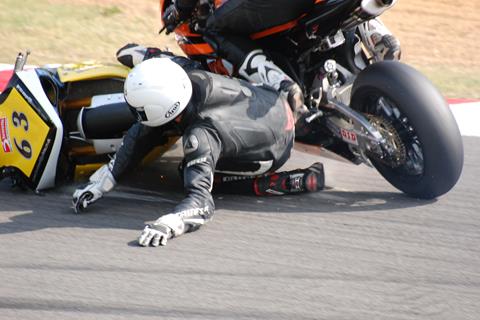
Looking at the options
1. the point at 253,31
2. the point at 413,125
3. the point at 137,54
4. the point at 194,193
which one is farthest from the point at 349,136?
the point at 137,54

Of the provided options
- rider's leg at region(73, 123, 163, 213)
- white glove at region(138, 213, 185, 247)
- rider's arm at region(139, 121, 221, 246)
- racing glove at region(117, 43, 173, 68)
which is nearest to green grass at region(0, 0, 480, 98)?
racing glove at region(117, 43, 173, 68)

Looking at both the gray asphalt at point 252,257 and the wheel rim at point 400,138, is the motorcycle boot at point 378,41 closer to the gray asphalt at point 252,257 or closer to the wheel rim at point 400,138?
the wheel rim at point 400,138

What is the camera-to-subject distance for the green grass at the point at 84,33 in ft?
32.3

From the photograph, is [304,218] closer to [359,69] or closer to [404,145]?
[404,145]

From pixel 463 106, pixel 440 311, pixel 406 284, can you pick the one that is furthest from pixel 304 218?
pixel 463 106

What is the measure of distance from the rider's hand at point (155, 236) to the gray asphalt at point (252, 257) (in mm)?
47

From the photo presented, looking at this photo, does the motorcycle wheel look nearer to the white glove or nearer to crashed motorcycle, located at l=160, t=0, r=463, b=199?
crashed motorcycle, located at l=160, t=0, r=463, b=199

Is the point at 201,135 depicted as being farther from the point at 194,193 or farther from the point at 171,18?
the point at 171,18

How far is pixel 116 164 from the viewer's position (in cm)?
532

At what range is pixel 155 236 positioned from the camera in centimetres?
461

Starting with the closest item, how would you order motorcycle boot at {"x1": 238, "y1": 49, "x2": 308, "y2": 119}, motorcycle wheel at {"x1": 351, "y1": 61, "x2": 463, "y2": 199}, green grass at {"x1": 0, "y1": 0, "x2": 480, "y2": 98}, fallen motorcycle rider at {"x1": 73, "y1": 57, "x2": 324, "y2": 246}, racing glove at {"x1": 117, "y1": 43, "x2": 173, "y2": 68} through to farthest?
fallen motorcycle rider at {"x1": 73, "y1": 57, "x2": 324, "y2": 246} → motorcycle wheel at {"x1": 351, "y1": 61, "x2": 463, "y2": 199} → motorcycle boot at {"x1": 238, "y1": 49, "x2": 308, "y2": 119} → racing glove at {"x1": 117, "y1": 43, "x2": 173, "y2": 68} → green grass at {"x1": 0, "y1": 0, "x2": 480, "y2": 98}

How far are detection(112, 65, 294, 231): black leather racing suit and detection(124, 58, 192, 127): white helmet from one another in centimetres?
12

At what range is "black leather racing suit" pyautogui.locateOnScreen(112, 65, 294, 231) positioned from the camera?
16.3ft

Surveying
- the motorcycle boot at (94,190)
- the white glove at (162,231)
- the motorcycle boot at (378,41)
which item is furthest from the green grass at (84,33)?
the white glove at (162,231)
